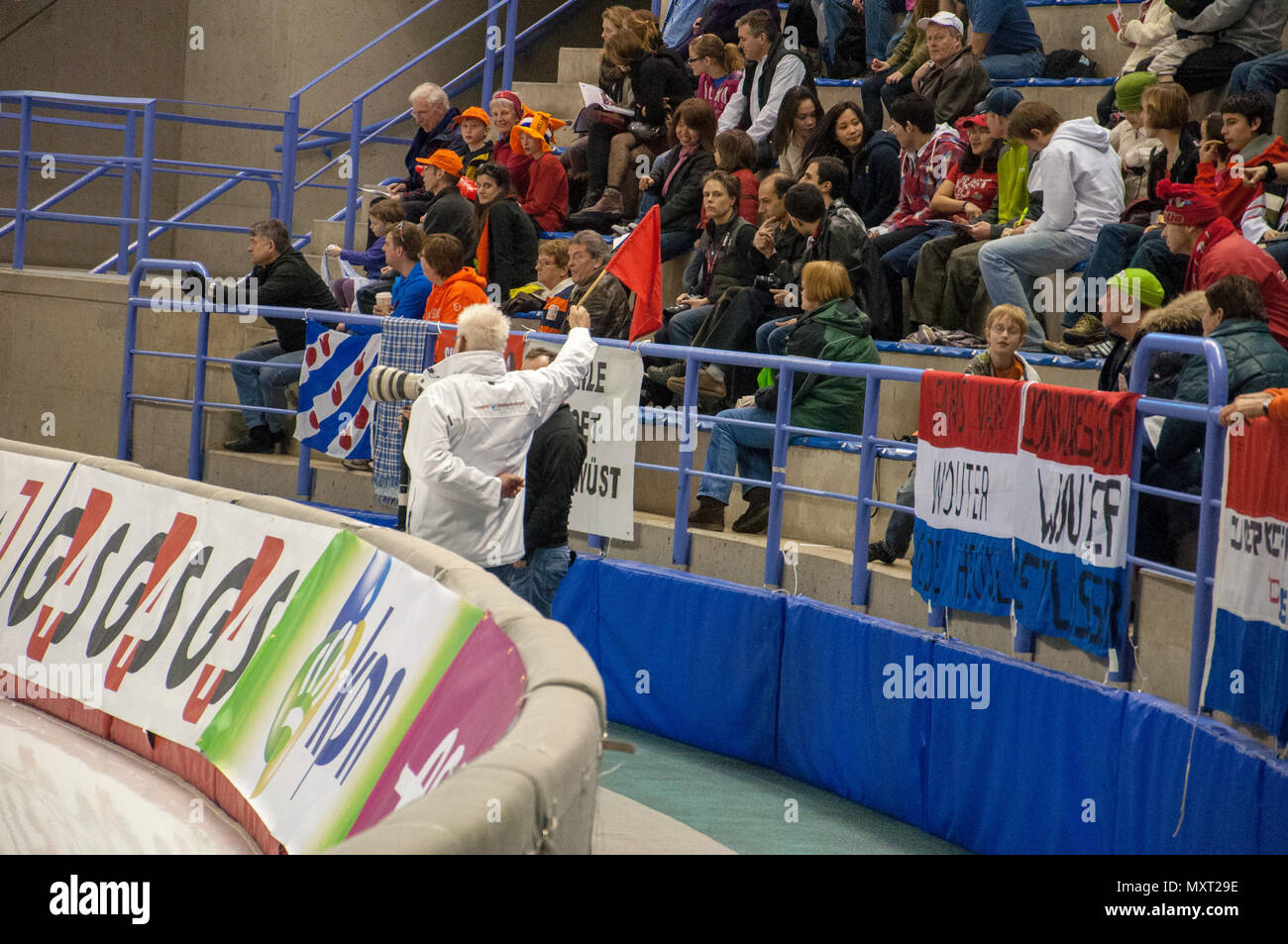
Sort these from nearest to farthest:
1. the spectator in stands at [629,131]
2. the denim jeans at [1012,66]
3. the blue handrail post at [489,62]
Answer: the denim jeans at [1012,66] < the spectator in stands at [629,131] < the blue handrail post at [489,62]

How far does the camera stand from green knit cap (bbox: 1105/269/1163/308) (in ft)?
22.2

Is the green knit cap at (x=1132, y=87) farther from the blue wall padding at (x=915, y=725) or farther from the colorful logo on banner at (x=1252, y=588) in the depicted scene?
the colorful logo on banner at (x=1252, y=588)

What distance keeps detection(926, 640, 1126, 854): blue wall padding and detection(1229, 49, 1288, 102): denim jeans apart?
4.10 metres

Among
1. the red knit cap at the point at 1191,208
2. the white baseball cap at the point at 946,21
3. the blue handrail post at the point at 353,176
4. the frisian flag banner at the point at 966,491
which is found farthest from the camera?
the blue handrail post at the point at 353,176

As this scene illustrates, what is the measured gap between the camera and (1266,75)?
888 cm

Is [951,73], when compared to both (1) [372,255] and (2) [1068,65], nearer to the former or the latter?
(2) [1068,65]

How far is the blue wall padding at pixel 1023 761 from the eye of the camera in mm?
5953

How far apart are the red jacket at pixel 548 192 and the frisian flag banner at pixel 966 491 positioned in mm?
6459

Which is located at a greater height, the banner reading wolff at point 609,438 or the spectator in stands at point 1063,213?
the spectator in stands at point 1063,213

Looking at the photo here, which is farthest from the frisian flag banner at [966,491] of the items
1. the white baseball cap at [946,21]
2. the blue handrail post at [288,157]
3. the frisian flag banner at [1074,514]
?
the blue handrail post at [288,157]

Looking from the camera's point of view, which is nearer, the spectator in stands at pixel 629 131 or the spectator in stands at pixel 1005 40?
the spectator in stands at pixel 1005 40

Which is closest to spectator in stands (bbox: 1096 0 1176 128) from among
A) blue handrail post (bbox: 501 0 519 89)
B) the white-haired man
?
the white-haired man
